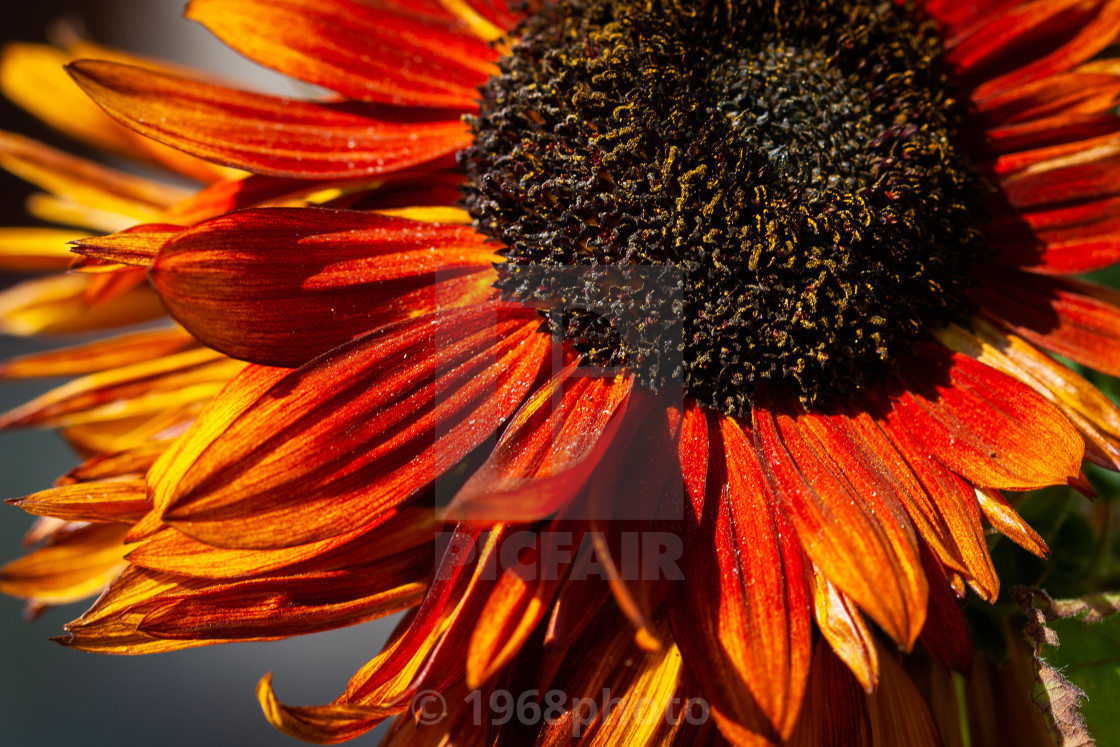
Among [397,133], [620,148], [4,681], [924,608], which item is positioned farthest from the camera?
[4,681]

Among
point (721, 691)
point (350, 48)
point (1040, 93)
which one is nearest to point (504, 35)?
point (350, 48)

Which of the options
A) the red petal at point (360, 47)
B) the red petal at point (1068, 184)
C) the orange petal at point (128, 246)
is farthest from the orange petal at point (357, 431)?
the red petal at point (1068, 184)

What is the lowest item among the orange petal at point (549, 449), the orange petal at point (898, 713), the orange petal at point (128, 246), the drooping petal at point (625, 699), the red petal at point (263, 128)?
the orange petal at point (898, 713)

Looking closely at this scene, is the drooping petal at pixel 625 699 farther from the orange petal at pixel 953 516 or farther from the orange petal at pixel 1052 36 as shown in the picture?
the orange petal at pixel 1052 36

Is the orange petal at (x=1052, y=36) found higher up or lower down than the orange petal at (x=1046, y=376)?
higher up

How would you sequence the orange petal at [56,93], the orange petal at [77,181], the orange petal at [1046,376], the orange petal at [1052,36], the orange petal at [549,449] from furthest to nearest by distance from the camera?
1. the orange petal at [56,93]
2. the orange petal at [77,181]
3. the orange petal at [1052,36]
4. the orange petal at [1046,376]
5. the orange petal at [549,449]

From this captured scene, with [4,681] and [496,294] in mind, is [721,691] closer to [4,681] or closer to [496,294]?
[496,294]

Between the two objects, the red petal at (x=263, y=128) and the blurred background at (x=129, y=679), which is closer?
the red petal at (x=263, y=128)
